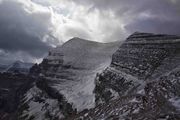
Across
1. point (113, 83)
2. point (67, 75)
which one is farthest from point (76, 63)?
point (113, 83)

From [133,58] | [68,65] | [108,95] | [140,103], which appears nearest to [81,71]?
[68,65]

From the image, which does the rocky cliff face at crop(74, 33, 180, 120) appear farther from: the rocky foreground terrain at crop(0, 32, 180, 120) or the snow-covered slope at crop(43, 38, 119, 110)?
the snow-covered slope at crop(43, 38, 119, 110)

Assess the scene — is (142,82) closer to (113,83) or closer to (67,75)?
(113,83)

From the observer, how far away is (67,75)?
5241 inches

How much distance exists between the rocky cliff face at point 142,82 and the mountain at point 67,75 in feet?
41.0

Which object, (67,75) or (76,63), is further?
(76,63)

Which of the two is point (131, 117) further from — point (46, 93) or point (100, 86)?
point (46, 93)

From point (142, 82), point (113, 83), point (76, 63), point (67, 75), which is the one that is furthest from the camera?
point (76, 63)

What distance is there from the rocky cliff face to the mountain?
12.5 m

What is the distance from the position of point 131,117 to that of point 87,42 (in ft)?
469

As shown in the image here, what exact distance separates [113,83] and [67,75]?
66623 mm

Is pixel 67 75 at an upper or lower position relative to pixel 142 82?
lower

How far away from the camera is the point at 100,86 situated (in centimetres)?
7394

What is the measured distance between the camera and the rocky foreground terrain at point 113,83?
30.8m
